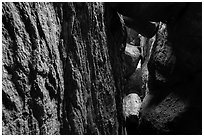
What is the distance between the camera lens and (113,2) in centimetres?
161

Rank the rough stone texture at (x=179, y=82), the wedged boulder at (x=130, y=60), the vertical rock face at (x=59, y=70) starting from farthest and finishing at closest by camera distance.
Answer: the wedged boulder at (x=130, y=60)
the rough stone texture at (x=179, y=82)
the vertical rock face at (x=59, y=70)

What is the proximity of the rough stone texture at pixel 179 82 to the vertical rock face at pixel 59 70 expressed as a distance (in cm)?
30

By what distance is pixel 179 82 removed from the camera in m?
1.82

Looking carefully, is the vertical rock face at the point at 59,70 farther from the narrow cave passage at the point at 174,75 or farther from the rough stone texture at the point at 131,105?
the rough stone texture at the point at 131,105

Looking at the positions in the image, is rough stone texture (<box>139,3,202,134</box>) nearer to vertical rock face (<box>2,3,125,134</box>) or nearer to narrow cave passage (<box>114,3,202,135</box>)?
narrow cave passage (<box>114,3,202,135</box>)

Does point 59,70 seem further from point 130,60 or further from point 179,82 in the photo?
point 130,60

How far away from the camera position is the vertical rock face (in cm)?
79

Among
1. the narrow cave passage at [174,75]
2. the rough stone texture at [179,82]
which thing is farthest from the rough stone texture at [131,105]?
the rough stone texture at [179,82]

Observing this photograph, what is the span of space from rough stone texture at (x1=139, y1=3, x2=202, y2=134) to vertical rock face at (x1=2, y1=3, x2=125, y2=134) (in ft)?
0.97

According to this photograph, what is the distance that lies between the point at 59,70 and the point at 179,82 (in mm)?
990

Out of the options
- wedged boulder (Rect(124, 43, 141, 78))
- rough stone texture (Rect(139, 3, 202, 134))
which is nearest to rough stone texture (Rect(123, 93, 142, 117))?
rough stone texture (Rect(139, 3, 202, 134))

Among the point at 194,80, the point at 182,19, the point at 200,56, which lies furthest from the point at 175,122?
the point at 182,19

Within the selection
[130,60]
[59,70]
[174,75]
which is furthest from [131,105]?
[59,70]

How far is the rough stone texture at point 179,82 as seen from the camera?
1.66m
